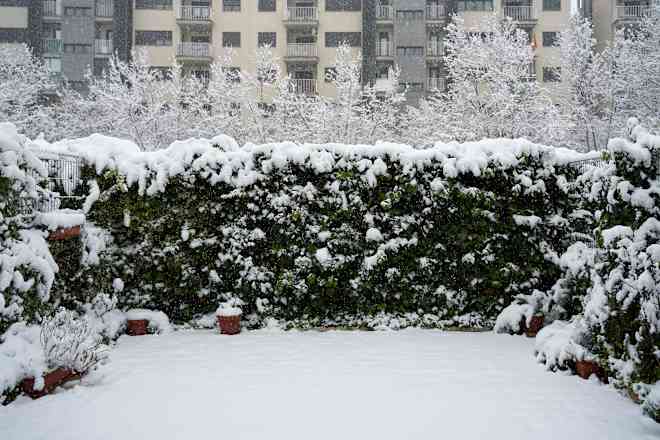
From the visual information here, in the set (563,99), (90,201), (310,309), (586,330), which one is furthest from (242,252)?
(563,99)

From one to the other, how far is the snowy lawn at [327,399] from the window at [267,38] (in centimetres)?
2780

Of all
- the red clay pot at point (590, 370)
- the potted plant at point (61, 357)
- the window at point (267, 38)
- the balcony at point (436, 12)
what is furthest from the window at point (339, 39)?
the red clay pot at point (590, 370)

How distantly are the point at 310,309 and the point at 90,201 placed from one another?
3344 mm

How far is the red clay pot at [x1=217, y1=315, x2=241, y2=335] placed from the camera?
674cm

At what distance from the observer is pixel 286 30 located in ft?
102

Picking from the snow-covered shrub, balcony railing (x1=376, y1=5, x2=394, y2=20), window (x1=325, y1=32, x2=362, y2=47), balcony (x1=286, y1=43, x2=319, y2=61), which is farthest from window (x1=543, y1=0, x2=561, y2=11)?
the snow-covered shrub

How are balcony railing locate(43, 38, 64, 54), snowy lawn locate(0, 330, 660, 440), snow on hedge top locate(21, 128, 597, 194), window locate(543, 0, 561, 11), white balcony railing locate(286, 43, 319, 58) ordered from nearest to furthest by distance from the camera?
snowy lawn locate(0, 330, 660, 440)
snow on hedge top locate(21, 128, 597, 194)
white balcony railing locate(286, 43, 319, 58)
window locate(543, 0, 561, 11)
balcony railing locate(43, 38, 64, 54)

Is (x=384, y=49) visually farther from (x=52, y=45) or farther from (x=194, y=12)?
(x=52, y=45)

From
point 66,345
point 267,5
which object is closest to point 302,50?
point 267,5

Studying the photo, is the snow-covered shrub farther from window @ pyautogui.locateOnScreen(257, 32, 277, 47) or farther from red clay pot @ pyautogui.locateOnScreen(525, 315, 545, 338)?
window @ pyautogui.locateOnScreen(257, 32, 277, 47)

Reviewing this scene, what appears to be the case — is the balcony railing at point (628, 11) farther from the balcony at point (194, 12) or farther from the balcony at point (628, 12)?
the balcony at point (194, 12)

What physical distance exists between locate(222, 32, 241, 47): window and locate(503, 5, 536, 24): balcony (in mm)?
16471

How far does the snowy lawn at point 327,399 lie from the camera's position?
3.63 meters

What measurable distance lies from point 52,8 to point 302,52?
1649cm
